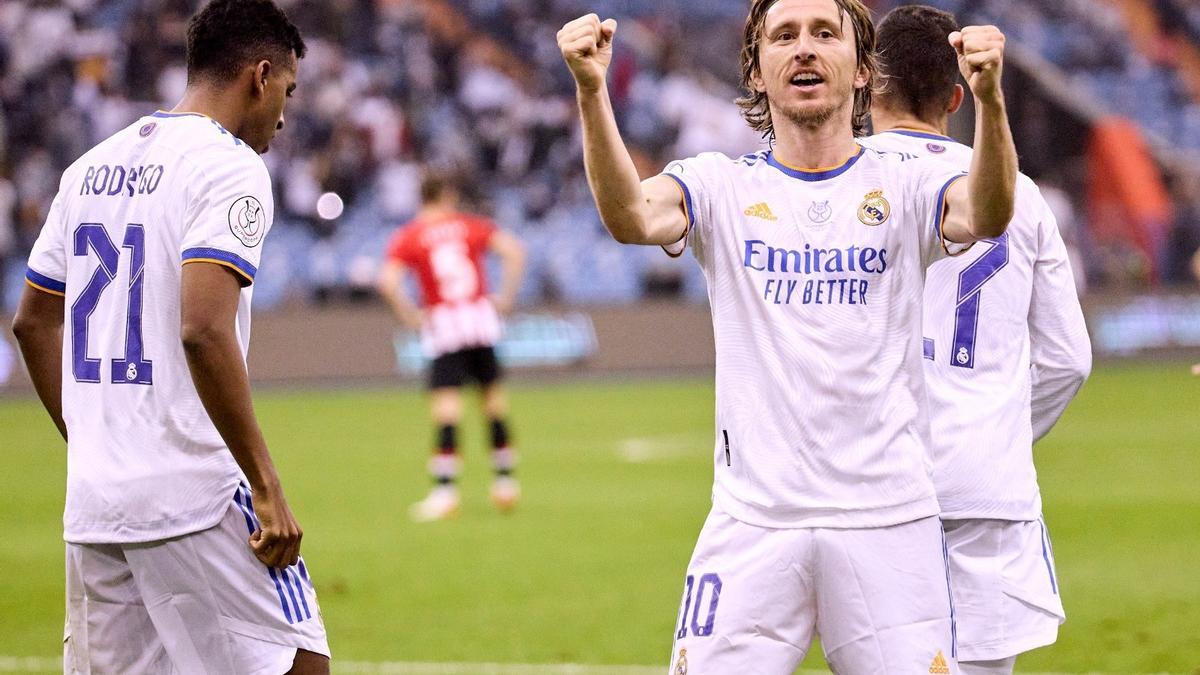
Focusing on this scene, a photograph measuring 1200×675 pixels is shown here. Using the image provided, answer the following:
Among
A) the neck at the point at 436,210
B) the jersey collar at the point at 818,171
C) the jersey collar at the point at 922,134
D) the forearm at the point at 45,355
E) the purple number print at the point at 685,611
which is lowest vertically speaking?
the purple number print at the point at 685,611

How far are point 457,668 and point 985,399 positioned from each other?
3.47 m

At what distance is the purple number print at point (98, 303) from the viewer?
401 centimetres

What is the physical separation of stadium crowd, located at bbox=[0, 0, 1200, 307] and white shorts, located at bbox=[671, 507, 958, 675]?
19377mm

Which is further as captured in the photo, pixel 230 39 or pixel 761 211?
pixel 230 39

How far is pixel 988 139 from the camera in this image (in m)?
3.59

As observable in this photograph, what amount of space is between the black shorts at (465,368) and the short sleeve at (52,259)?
8495mm

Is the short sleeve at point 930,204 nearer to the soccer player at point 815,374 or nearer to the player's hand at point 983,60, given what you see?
the soccer player at point 815,374

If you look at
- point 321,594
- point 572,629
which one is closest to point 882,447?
point 572,629

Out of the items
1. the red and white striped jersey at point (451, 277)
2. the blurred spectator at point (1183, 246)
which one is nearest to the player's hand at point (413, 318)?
the red and white striped jersey at point (451, 277)

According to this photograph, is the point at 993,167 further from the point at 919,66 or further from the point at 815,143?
the point at 919,66

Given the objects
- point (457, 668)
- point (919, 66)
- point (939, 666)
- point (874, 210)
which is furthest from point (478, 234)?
point (939, 666)

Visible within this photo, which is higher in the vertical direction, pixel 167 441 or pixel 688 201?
pixel 688 201

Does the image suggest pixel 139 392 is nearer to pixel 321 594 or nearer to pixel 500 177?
pixel 321 594

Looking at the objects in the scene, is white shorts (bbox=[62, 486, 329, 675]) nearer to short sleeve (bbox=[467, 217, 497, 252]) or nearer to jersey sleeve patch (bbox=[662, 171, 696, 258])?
jersey sleeve patch (bbox=[662, 171, 696, 258])
